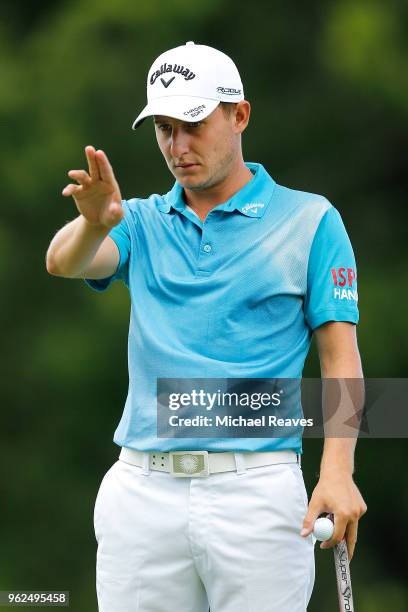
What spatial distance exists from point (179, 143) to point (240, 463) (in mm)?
→ 645

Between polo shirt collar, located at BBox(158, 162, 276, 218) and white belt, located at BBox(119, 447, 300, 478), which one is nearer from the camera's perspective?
white belt, located at BBox(119, 447, 300, 478)

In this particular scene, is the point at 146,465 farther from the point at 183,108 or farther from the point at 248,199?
the point at 183,108

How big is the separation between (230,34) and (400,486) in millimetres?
2259

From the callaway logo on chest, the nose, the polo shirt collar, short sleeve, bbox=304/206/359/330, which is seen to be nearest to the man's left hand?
short sleeve, bbox=304/206/359/330

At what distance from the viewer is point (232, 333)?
9.17ft

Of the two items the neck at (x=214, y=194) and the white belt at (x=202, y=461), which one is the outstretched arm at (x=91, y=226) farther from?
the white belt at (x=202, y=461)

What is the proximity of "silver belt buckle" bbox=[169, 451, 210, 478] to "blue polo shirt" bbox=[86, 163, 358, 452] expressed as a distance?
16 millimetres

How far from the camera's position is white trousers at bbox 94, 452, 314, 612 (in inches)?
108

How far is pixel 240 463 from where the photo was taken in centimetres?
276

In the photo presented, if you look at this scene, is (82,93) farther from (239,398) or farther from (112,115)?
(239,398)

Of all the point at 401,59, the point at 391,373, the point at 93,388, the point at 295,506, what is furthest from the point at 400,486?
the point at 295,506

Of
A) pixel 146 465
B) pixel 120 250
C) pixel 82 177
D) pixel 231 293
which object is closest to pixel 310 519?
→ pixel 146 465

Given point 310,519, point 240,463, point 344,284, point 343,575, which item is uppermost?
point 344,284

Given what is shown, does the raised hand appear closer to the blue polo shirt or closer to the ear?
the blue polo shirt
